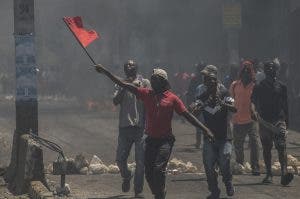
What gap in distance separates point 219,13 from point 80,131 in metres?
13.3

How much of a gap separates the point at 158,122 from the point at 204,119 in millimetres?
1302

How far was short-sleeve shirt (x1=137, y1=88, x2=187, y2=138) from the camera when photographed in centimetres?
931

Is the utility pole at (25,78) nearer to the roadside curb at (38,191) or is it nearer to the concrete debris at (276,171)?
the roadside curb at (38,191)

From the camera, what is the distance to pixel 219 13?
33.7 m

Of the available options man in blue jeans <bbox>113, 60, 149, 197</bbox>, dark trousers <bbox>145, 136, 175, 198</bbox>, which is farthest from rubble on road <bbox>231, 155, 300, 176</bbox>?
dark trousers <bbox>145, 136, 175, 198</bbox>

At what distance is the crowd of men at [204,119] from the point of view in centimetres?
934

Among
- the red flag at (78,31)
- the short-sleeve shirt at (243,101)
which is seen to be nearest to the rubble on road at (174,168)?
the short-sleeve shirt at (243,101)

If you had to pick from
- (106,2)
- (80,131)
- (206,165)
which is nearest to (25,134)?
(206,165)

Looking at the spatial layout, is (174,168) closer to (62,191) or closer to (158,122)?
(62,191)

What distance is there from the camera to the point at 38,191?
34.8ft

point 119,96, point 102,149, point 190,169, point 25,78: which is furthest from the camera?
point 102,149

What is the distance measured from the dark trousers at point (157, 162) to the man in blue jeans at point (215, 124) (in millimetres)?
1049

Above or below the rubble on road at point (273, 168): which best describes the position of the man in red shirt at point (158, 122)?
above

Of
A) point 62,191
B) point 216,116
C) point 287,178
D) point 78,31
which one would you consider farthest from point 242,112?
point 78,31
